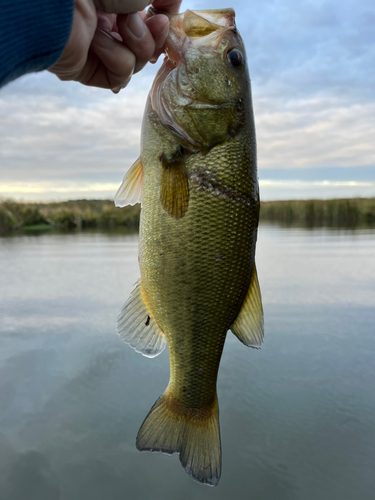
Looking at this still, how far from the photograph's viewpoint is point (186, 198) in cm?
139

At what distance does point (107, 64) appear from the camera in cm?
157

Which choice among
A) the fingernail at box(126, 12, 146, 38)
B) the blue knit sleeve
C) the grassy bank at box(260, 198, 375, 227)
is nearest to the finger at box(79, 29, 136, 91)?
the fingernail at box(126, 12, 146, 38)

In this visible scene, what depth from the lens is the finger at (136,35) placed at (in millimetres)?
1412

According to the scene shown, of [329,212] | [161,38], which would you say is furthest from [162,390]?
[329,212]

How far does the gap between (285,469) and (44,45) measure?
3.77 m

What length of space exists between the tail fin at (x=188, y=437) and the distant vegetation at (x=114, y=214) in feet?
34.3

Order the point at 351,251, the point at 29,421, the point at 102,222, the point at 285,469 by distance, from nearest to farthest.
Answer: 1. the point at 285,469
2. the point at 29,421
3. the point at 351,251
4. the point at 102,222

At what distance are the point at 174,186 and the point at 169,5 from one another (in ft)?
2.69

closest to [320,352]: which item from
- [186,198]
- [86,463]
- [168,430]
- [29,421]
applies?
[86,463]

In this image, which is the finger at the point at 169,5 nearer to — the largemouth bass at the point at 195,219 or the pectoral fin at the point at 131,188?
the largemouth bass at the point at 195,219

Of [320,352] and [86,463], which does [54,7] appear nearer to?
Result: [86,463]

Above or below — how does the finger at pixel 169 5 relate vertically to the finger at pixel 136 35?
above

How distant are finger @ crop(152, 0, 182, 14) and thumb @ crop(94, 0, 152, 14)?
11.0 inches

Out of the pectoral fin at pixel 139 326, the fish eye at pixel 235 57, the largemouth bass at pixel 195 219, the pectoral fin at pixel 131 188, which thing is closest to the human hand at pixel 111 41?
the largemouth bass at pixel 195 219
